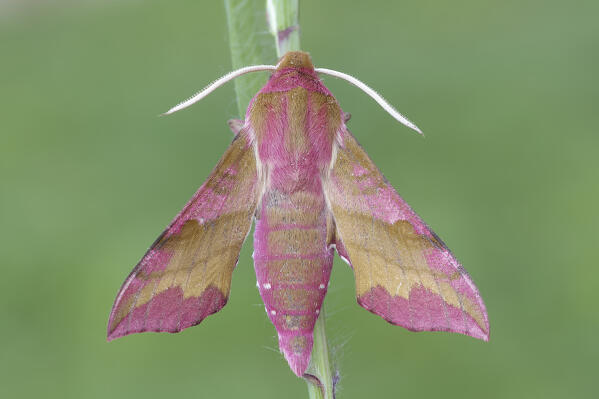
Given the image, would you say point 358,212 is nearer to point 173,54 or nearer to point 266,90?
point 266,90

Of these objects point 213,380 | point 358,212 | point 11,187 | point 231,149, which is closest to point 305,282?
point 358,212

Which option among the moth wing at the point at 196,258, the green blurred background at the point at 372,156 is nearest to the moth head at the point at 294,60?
the moth wing at the point at 196,258

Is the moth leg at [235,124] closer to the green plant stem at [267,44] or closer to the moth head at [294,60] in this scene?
the green plant stem at [267,44]

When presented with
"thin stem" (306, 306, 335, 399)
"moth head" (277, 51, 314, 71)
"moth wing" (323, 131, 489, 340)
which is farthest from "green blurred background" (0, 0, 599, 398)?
"moth head" (277, 51, 314, 71)

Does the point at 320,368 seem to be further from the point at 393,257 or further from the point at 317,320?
the point at 393,257

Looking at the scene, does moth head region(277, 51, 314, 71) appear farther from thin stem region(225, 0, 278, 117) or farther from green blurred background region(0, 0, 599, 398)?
green blurred background region(0, 0, 599, 398)

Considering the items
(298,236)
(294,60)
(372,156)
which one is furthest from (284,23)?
(372,156)
